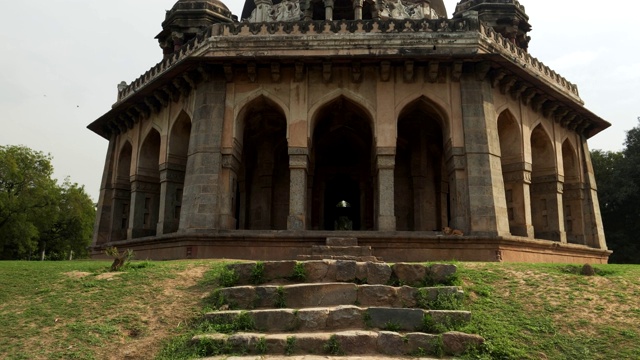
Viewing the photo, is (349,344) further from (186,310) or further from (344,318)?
(186,310)

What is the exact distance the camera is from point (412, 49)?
14328mm

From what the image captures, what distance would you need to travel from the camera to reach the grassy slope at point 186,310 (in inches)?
251

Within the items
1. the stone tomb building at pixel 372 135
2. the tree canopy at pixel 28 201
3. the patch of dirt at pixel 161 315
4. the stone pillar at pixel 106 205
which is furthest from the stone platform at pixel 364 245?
the tree canopy at pixel 28 201

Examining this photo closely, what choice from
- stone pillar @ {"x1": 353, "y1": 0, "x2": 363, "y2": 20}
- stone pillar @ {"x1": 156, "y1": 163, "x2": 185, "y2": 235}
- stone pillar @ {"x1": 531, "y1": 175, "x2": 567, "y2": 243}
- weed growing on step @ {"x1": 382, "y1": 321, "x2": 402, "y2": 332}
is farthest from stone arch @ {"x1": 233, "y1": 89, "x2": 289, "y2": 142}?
stone pillar @ {"x1": 531, "y1": 175, "x2": 567, "y2": 243}

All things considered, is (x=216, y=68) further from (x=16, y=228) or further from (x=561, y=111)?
(x=16, y=228)

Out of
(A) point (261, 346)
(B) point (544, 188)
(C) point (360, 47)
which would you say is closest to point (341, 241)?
(A) point (261, 346)

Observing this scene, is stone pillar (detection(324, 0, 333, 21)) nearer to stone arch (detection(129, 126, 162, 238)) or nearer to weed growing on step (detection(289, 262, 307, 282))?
stone arch (detection(129, 126, 162, 238))

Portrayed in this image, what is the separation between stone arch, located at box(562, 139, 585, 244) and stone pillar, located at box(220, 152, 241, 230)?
11968 mm

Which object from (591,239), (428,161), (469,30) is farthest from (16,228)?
(591,239)

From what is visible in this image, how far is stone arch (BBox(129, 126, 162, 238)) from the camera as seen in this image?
56.9 feet

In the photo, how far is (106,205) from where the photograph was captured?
1912cm

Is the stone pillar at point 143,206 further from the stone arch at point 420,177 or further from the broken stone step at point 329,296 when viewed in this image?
the broken stone step at point 329,296

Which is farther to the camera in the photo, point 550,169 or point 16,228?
point 16,228

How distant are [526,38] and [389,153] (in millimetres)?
9798
